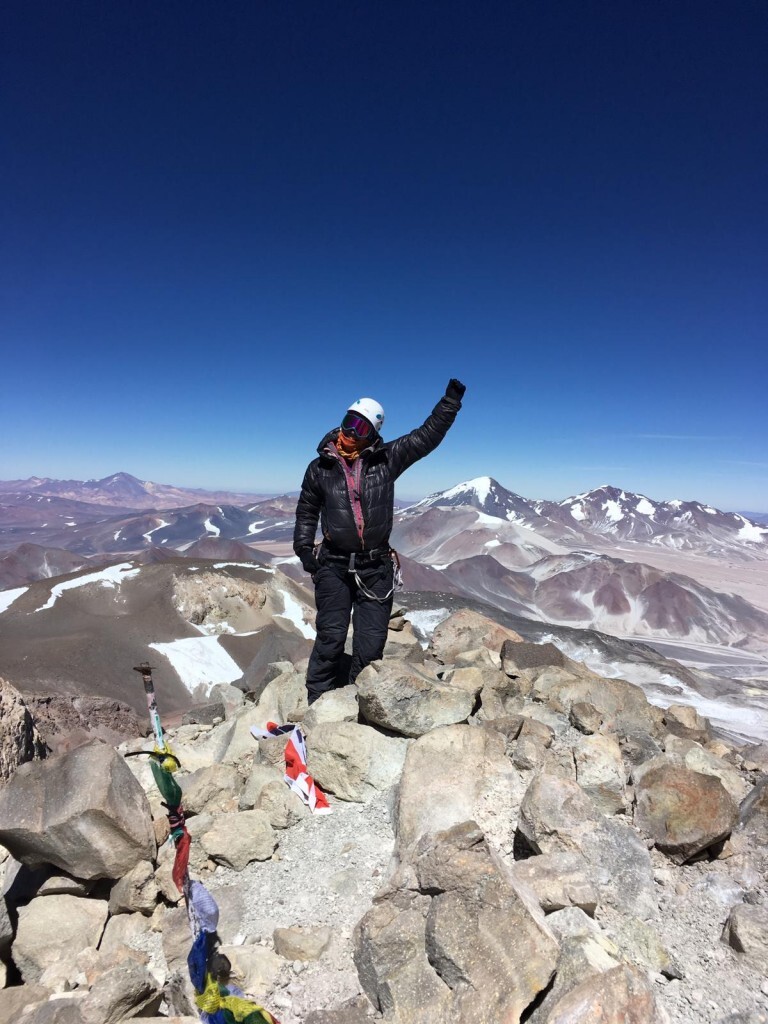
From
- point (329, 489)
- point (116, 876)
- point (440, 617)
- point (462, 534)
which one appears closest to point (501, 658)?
point (329, 489)

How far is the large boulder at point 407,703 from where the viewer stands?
440 centimetres

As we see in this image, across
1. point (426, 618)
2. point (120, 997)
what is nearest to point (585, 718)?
point (120, 997)

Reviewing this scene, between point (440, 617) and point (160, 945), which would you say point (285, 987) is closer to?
point (160, 945)

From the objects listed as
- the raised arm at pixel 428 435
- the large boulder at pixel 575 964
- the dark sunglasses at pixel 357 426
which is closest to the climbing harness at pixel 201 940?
the large boulder at pixel 575 964

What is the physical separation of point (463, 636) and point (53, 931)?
7.15 m

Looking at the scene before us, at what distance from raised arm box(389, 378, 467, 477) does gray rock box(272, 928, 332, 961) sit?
11.5ft

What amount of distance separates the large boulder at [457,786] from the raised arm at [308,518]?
2056 mm

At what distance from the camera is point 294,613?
32094 mm

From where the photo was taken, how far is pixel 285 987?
2586 millimetres

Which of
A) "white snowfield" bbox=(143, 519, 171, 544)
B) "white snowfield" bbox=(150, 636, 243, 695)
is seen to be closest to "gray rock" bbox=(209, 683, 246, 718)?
"white snowfield" bbox=(150, 636, 243, 695)

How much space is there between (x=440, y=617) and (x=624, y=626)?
196ft

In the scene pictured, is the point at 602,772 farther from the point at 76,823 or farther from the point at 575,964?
the point at 76,823

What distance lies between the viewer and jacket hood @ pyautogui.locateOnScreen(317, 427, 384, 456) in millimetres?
4859

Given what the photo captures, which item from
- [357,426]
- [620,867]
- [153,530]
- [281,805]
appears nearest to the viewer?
[620,867]
